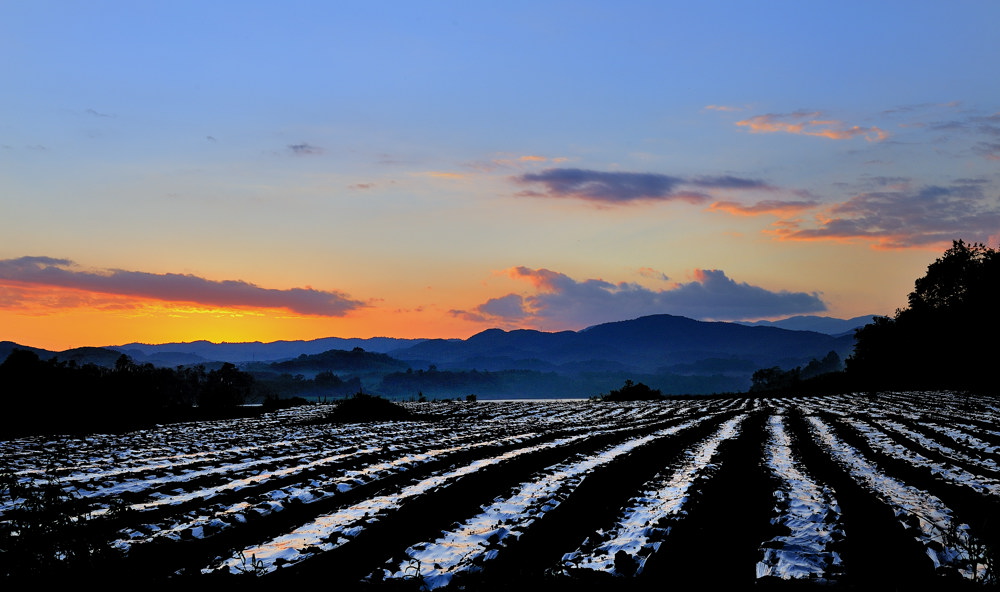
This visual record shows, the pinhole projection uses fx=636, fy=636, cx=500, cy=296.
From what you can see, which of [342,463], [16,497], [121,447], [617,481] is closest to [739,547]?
[617,481]

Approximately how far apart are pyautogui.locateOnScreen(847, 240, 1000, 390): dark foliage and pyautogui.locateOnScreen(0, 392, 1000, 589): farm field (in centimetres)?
3906

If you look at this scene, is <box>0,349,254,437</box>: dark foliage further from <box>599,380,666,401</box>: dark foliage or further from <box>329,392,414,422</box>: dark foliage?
<box>599,380,666,401</box>: dark foliage

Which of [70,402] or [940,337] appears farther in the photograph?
[940,337]

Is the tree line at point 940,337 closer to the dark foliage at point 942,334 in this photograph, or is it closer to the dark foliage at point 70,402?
the dark foliage at point 942,334

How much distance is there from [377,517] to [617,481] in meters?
4.95

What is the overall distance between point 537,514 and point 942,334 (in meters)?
59.9

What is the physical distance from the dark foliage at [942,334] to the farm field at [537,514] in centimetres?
3906

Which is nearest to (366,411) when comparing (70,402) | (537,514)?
(70,402)

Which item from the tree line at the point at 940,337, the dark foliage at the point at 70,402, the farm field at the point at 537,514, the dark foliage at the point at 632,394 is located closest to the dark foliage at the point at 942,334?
the tree line at the point at 940,337

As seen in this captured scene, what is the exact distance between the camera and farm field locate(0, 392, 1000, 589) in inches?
278

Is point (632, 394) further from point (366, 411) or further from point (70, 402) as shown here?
point (70, 402)

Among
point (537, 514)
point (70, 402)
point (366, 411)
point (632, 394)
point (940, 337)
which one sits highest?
point (940, 337)

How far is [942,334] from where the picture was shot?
182 ft

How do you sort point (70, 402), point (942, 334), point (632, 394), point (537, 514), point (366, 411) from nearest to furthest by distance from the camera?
point (537, 514), point (70, 402), point (366, 411), point (942, 334), point (632, 394)
